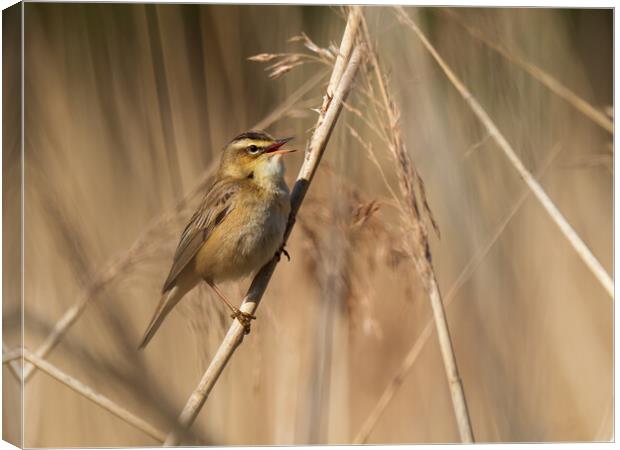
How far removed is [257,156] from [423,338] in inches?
43.4

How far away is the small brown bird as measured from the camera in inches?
141

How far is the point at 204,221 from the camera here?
149 inches

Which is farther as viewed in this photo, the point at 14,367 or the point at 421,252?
the point at 14,367

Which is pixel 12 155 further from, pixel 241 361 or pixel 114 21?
pixel 241 361

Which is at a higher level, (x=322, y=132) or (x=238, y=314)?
(x=322, y=132)

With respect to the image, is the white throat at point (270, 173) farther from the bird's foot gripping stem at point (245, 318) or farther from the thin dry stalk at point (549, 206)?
the thin dry stalk at point (549, 206)

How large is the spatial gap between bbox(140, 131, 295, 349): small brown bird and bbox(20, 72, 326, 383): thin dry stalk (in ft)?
0.28

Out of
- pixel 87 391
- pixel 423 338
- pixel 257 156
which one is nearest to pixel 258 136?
pixel 257 156

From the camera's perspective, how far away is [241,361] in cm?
401

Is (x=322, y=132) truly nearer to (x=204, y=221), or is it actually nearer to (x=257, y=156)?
(x=257, y=156)

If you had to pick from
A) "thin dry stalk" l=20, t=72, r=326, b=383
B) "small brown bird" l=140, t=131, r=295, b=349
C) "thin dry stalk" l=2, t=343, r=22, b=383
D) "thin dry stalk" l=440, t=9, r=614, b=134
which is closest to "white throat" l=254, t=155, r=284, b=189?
"small brown bird" l=140, t=131, r=295, b=349

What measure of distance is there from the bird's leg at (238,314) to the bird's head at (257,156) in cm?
57

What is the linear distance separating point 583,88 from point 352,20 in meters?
1.48

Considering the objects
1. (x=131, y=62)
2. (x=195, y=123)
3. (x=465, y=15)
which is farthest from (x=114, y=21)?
(x=465, y=15)
